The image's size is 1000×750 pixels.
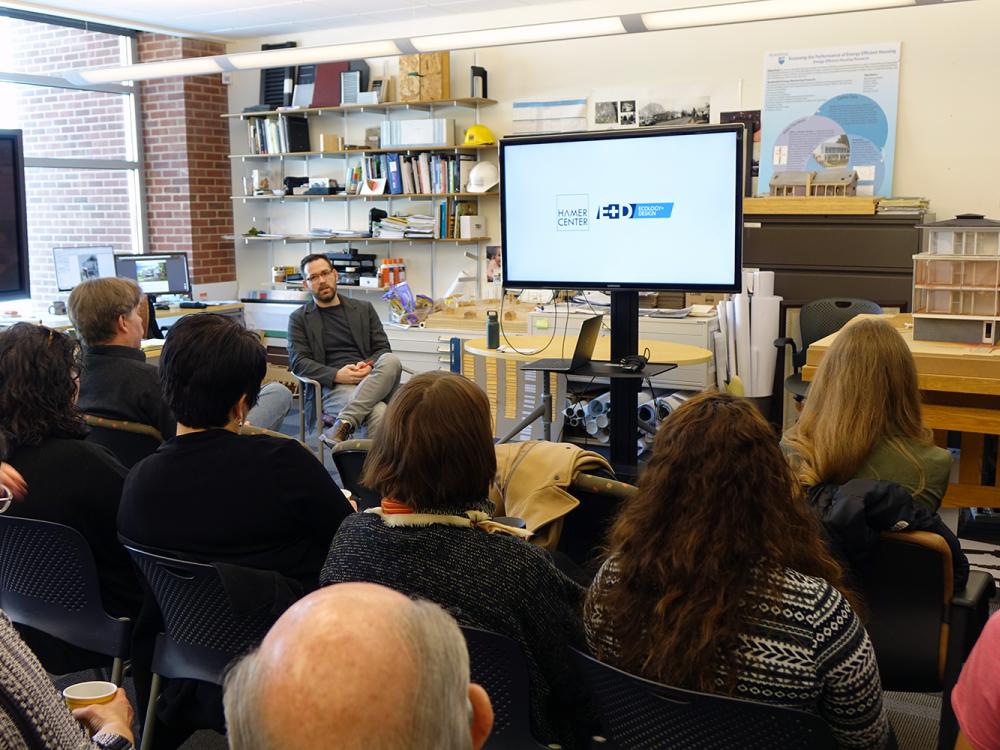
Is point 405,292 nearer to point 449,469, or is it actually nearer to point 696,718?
point 449,469

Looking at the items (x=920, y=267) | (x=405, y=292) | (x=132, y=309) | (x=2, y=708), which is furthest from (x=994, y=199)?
(x=2, y=708)

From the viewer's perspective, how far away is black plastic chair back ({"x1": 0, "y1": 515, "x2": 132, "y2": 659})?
2121mm

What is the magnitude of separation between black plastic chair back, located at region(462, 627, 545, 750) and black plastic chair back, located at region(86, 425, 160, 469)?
170 cm

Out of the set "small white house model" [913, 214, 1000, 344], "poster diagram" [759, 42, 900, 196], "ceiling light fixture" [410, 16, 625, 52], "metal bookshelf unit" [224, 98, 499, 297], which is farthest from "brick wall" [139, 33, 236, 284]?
"small white house model" [913, 214, 1000, 344]

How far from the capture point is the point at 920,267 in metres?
3.73

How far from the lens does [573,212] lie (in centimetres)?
337

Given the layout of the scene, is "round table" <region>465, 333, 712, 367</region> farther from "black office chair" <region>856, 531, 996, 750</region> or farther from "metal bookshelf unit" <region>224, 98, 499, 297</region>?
"metal bookshelf unit" <region>224, 98, 499, 297</region>

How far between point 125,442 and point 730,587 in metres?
2.14

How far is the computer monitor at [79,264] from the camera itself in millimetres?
6465

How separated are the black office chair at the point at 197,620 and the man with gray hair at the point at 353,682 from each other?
1091 millimetres

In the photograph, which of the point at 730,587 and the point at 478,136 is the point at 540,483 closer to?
the point at 730,587

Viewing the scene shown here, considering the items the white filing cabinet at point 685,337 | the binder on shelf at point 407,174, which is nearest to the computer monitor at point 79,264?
the binder on shelf at point 407,174

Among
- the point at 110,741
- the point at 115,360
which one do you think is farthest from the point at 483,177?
the point at 110,741

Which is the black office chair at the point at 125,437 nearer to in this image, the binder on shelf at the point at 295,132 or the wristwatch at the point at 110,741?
the wristwatch at the point at 110,741
